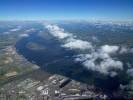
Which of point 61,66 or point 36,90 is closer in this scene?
point 36,90

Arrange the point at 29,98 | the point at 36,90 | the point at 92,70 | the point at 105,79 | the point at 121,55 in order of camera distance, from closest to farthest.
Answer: the point at 29,98
the point at 36,90
the point at 105,79
the point at 92,70
the point at 121,55

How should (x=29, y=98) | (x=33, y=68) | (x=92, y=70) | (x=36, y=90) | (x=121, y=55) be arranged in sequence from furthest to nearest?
(x=121, y=55), (x=33, y=68), (x=92, y=70), (x=36, y=90), (x=29, y=98)

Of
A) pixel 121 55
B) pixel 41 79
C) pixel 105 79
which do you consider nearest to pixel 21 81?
pixel 41 79

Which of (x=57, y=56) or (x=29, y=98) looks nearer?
(x=29, y=98)

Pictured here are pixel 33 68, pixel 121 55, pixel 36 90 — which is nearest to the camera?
pixel 36 90

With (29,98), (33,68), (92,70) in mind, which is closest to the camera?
(29,98)

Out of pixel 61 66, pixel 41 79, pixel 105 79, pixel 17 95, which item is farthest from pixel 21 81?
pixel 105 79

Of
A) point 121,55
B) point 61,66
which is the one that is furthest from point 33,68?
point 121,55

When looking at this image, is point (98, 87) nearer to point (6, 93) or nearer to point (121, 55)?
point (6, 93)

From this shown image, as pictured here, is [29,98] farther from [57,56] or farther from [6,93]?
[57,56]
